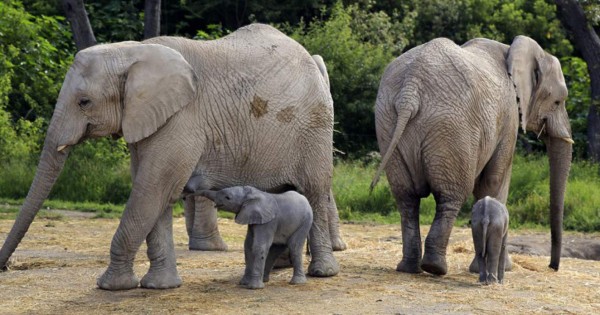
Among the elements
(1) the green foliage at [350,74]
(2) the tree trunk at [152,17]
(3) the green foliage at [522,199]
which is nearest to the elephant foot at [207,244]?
(3) the green foliage at [522,199]

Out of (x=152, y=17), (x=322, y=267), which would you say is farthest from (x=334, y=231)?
(x=152, y=17)

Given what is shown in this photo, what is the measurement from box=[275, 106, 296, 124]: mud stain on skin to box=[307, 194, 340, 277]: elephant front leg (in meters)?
0.71

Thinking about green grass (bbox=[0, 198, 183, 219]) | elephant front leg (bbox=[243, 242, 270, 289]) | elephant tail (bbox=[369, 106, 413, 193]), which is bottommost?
green grass (bbox=[0, 198, 183, 219])

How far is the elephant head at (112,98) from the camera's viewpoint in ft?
28.6

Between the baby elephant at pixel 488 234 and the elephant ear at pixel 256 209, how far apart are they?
5.95 ft

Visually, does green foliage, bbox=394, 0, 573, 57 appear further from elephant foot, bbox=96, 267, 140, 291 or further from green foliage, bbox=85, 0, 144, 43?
elephant foot, bbox=96, 267, 140, 291

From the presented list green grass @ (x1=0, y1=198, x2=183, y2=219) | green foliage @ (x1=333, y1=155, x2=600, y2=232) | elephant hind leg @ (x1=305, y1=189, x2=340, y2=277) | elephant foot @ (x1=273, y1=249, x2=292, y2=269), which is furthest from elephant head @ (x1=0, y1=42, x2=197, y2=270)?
green foliage @ (x1=333, y1=155, x2=600, y2=232)

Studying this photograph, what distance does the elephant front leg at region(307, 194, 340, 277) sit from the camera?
9.97 meters

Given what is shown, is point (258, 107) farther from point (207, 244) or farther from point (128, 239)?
point (207, 244)

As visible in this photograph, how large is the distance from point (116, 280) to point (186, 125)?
127 centimetres

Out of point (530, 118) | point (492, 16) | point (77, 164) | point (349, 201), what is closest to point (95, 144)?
point (77, 164)

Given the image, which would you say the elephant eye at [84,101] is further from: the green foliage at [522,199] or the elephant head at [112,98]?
the green foliage at [522,199]

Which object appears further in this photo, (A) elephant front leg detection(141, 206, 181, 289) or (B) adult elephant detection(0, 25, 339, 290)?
(A) elephant front leg detection(141, 206, 181, 289)

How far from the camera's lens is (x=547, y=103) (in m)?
11.6
